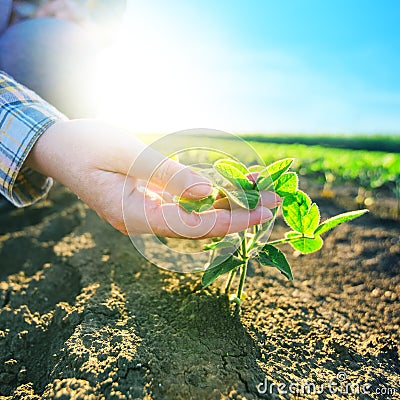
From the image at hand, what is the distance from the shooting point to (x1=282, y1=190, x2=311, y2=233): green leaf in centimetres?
136

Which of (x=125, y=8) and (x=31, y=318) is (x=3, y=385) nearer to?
(x=31, y=318)

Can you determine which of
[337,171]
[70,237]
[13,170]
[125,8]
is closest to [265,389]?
[13,170]

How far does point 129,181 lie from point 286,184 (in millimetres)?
527

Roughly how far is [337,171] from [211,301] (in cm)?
401

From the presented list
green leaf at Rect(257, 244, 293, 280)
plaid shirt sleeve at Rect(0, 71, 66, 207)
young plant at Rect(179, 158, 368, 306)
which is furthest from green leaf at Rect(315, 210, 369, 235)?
plaid shirt sleeve at Rect(0, 71, 66, 207)

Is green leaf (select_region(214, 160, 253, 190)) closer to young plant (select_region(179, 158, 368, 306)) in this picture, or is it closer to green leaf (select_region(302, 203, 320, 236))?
young plant (select_region(179, 158, 368, 306))

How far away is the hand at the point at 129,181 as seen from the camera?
1.25 meters

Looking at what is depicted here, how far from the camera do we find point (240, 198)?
1.24 meters

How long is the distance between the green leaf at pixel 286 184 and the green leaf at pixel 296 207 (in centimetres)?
3

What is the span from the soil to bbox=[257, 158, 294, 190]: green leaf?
567 millimetres

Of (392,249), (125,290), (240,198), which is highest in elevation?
(240,198)

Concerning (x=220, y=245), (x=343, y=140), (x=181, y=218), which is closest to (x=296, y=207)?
(x=220, y=245)

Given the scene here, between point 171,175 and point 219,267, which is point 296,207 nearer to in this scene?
point 219,267

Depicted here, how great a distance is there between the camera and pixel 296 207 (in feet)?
4.49
